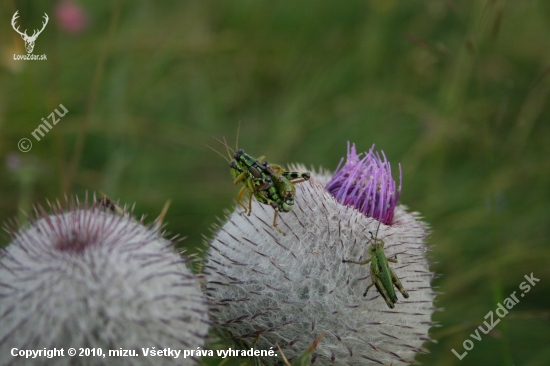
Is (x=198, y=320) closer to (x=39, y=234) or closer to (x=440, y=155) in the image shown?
(x=39, y=234)

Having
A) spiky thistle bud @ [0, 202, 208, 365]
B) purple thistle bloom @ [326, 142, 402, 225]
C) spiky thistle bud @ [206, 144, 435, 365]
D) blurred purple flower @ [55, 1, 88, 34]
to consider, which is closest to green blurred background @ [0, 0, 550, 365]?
blurred purple flower @ [55, 1, 88, 34]

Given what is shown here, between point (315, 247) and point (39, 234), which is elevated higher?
point (315, 247)

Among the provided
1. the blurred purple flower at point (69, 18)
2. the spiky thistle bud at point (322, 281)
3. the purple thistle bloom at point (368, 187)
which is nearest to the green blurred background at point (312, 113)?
the blurred purple flower at point (69, 18)

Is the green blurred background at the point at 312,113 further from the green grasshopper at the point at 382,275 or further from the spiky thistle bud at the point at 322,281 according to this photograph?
the green grasshopper at the point at 382,275

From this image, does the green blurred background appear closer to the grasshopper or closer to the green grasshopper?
the grasshopper

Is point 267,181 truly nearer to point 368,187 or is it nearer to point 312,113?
point 368,187

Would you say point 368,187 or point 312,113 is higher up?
point 312,113

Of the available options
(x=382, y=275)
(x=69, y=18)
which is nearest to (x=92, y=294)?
(x=382, y=275)

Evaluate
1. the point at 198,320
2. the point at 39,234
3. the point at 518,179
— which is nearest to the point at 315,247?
the point at 198,320
